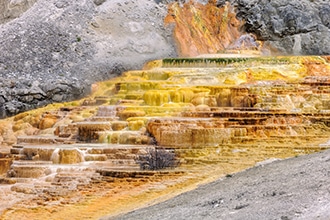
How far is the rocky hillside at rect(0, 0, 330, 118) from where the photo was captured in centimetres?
1727

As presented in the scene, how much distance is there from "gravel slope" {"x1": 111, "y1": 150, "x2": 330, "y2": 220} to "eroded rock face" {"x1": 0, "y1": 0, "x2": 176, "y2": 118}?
928 cm

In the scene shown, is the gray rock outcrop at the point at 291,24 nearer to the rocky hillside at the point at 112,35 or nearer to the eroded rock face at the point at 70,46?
the rocky hillside at the point at 112,35

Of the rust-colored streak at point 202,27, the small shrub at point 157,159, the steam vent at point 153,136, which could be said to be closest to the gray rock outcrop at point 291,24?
the rust-colored streak at point 202,27

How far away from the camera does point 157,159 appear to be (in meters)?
10.9

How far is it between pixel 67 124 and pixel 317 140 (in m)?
5.47

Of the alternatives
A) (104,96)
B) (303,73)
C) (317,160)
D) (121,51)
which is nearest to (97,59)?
(121,51)

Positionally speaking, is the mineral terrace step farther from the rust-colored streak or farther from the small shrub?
the rust-colored streak

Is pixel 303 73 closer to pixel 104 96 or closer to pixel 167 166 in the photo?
pixel 104 96

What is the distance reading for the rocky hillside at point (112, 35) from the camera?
56.6ft

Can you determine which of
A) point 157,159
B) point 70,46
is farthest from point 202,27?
Result: point 157,159

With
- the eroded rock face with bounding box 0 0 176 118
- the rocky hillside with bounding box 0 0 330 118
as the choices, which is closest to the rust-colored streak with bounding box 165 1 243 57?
the rocky hillside with bounding box 0 0 330 118

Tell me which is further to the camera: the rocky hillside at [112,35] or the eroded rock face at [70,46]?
the rocky hillside at [112,35]

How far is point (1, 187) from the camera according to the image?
33.1 ft

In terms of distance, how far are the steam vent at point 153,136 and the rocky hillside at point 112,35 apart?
3.67 ft
